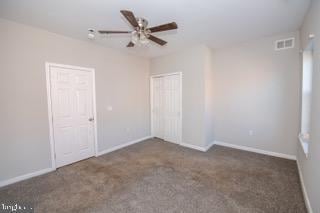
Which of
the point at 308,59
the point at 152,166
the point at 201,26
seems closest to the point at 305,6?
the point at 308,59

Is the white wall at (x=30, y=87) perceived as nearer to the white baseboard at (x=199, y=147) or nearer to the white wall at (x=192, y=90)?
the white wall at (x=192, y=90)

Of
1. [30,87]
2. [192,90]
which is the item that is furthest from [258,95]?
[30,87]

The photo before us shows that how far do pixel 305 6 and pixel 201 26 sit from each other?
1.43 m

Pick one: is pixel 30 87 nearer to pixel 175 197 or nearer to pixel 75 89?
pixel 75 89

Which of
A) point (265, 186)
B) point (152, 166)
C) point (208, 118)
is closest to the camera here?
point (265, 186)

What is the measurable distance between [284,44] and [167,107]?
10.1 feet

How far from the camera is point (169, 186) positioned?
2.31m

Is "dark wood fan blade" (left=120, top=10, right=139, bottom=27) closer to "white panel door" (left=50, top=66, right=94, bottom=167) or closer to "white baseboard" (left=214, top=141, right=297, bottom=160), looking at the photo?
"white panel door" (left=50, top=66, right=94, bottom=167)

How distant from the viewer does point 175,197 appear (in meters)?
2.06

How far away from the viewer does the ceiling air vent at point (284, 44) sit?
2979 millimetres

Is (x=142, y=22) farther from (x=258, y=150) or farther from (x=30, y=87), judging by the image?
(x=258, y=150)

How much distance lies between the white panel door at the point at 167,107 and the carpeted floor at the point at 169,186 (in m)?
1.19

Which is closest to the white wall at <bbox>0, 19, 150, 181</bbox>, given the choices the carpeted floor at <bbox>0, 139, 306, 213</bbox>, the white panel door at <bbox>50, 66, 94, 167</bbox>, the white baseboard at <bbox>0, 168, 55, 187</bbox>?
the white baseboard at <bbox>0, 168, 55, 187</bbox>

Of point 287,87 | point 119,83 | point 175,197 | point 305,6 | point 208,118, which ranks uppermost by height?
point 305,6
